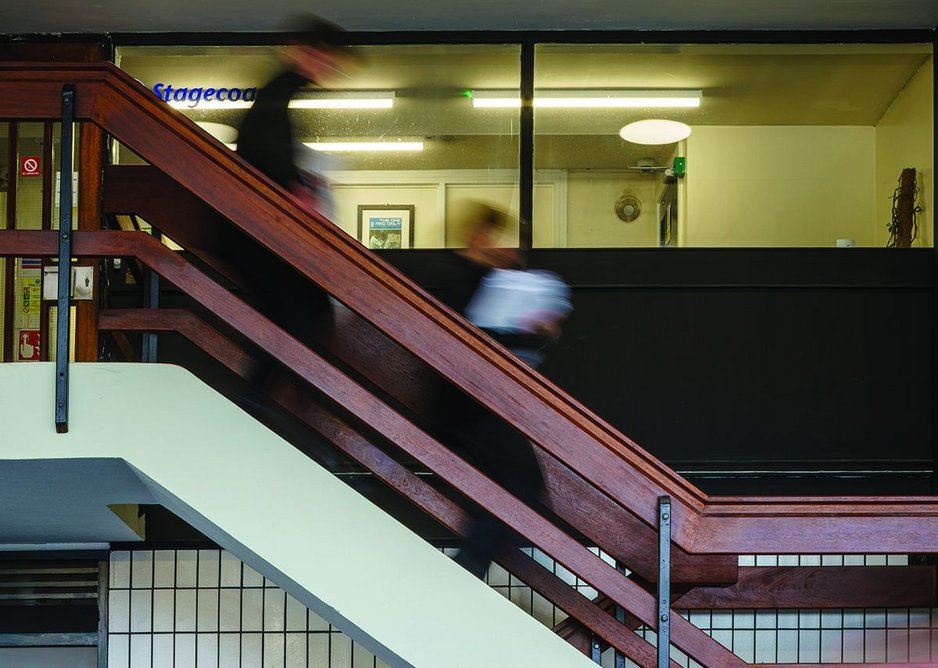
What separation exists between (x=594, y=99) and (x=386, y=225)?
→ 122 centimetres

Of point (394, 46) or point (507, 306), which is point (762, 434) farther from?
point (394, 46)

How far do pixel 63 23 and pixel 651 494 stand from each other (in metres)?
3.66

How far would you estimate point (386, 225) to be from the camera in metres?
4.14

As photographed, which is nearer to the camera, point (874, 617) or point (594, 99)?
point (874, 617)

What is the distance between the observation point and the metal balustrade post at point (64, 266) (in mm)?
2209

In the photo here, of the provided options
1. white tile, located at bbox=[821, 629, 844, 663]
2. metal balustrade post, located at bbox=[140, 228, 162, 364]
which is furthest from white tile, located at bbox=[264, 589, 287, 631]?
→ white tile, located at bbox=[821, 629, 844, 663]

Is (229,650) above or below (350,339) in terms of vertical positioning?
below

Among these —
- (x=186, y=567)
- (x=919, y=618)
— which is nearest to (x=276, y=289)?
(x=186, y=567)

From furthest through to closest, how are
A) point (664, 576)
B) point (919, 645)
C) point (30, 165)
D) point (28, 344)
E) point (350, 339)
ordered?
point (30, 165) → point (28, 344) → point (919, 645) → point (350, 339) → point (664, 576)

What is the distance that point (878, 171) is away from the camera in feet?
13.5

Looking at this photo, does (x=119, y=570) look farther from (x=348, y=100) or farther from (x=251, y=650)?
(x=348, y=100)

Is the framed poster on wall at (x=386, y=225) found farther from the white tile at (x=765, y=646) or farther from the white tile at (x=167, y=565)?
the white tile at (x=765, y=646)

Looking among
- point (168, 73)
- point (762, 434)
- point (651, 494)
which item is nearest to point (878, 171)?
point (762, 434)

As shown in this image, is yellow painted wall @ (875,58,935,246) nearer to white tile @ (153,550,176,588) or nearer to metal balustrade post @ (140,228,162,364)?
metal balustrade post @ (140,228,162,364)
